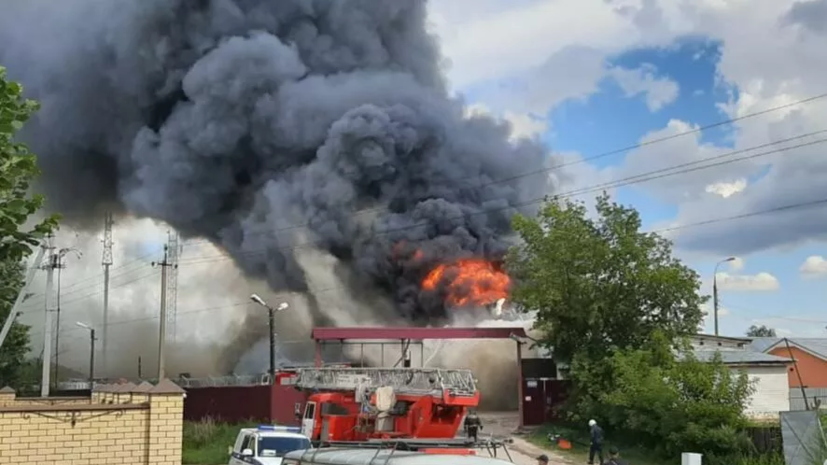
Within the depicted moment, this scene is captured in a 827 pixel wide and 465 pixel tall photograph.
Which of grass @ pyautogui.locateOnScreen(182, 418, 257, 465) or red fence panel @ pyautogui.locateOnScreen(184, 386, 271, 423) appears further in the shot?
red fence panel @ pyautogui.locateOnScreen(184, 386, 271, 423)

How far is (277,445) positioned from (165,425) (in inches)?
250

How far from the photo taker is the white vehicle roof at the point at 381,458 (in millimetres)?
7148

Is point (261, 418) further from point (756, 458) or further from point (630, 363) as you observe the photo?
point (756, 458)

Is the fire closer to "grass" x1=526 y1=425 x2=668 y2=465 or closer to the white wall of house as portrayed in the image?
"grass" x1=526 y1=425 x2=668 y2=465

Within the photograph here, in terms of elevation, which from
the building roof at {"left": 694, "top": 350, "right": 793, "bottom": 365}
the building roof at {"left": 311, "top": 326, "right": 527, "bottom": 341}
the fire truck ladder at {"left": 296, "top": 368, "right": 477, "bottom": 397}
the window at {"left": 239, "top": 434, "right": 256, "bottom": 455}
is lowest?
the window at {"left": 239, "top": 434, "right": 256, "bottom": 455}

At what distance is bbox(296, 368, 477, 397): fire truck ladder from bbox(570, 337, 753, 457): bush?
721 cm

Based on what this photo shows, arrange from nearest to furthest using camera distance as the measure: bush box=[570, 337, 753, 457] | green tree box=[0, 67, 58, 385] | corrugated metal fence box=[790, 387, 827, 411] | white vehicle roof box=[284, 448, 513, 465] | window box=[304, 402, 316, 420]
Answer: white vehicle roof box=[284, 448, 513, 465] → green tree box=[0, 67, 58, 385] → window box=[304, 402, 316, 420] → bush box=[570, 337, 753, 457] → corrugated metal fence box=[790, 387, 827, 411]

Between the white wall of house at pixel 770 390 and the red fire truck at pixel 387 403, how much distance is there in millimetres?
17700

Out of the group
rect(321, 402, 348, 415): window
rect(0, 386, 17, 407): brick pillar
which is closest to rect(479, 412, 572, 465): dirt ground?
rect(321, 402, 348, 415): window

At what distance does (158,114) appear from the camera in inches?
1844

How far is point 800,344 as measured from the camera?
52.9 meters

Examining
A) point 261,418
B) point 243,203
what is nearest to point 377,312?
point 243,203

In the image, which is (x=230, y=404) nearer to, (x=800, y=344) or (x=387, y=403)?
(x=387, y=403)

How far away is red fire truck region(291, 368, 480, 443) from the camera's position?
18750mm
